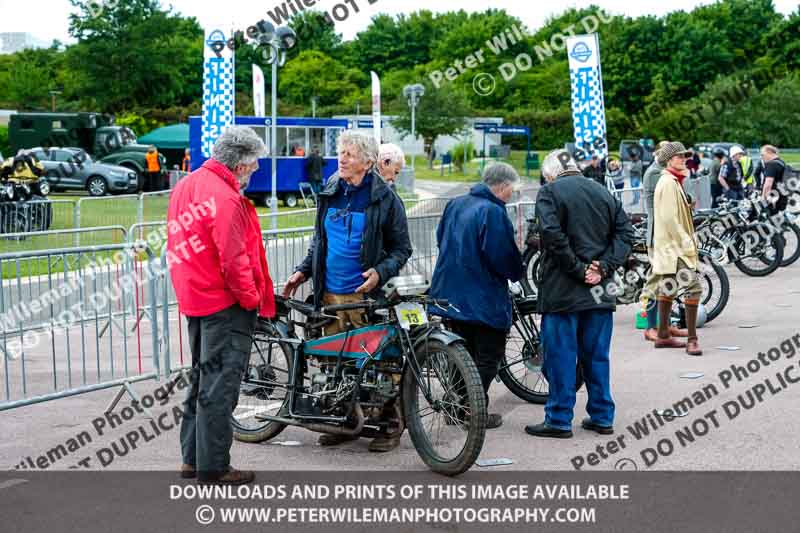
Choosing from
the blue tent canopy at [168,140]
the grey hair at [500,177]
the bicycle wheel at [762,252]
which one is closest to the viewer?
the grey hair at [500,177]

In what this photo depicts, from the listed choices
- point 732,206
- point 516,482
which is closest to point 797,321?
point 732,206

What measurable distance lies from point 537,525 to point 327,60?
81357mm

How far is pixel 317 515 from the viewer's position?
4.87 meters

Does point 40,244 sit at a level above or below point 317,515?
above

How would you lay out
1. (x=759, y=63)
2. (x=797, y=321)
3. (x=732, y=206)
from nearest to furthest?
(x=797, y=321) → (x=732, y=206) → (x=759, y=63)

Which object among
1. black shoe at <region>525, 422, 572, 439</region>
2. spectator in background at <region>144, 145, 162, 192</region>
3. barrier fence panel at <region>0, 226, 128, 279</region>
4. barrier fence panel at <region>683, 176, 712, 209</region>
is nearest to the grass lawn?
spectator in background at <region>144, 145, 162, 192</region>

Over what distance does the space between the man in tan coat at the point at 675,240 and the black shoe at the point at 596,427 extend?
280 cm

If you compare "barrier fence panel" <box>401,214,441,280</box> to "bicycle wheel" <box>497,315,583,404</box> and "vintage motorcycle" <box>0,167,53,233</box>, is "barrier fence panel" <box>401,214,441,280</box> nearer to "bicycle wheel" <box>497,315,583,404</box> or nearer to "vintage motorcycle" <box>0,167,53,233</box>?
"bicycle wheel" <box>497,315,583,404</box>

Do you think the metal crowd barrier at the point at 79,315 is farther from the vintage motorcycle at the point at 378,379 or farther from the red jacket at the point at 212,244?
the red jacket at the point at 212,244

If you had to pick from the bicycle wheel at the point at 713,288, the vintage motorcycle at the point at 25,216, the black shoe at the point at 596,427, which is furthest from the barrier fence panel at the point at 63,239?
the black shoe at the point at 596,427

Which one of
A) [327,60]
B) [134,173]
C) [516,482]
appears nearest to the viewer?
[516,482]

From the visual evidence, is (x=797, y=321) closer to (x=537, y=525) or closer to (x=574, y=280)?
(x=574, y=280)

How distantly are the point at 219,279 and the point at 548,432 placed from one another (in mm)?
2413

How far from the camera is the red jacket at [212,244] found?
511cm
